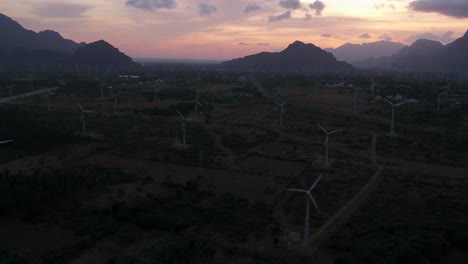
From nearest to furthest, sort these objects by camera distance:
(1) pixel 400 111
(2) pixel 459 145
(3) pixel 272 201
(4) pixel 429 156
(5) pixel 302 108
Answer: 1. (3) pixel 272 201
2. (4) pixel 429 156
3. (2) pixel 459 145
4. (1) pixel 400 111
5. (5) pixel 302 108

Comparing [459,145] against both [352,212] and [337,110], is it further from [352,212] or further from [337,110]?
[337,110]

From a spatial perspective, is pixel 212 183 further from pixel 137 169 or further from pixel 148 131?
pixel 148 131

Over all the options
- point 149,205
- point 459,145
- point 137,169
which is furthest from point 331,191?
point 459,145

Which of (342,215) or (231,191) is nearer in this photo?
(342,215)

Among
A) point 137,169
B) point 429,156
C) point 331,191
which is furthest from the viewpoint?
point 429,156

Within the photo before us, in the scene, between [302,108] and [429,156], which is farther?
[302,108]

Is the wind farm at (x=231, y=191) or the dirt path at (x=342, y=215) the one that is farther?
the dirt path at (x=342, y=215)

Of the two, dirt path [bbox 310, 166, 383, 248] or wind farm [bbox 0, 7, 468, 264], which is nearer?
wind farm [bbox 0, 7, 468, 264]
